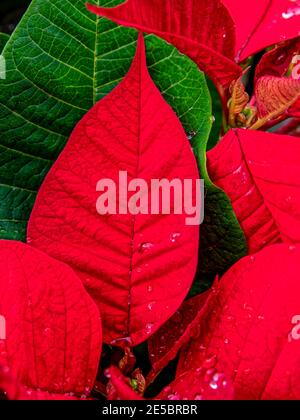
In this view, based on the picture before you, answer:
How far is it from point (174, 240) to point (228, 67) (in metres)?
0.12

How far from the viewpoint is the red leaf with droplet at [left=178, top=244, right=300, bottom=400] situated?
1.06 feet

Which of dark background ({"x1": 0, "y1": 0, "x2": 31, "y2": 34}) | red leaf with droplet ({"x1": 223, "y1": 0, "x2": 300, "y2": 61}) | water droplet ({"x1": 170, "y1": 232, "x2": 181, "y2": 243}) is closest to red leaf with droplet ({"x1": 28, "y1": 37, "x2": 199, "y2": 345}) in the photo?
water droplet ({"x1": 170, "y1": 232, "x2": 181, "y2": 243})

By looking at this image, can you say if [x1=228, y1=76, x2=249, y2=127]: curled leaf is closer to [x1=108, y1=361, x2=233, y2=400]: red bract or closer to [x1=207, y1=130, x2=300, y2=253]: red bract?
[x1=207, y1=130, x2=300, y2=253]: red bract

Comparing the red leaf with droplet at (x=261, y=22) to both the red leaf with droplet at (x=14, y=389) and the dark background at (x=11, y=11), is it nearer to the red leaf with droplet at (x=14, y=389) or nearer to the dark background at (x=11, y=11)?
the red leaf with droplet at (x=14, y=389)

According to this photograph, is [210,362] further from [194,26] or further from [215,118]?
[215,118]

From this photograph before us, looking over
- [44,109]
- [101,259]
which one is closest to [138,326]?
[101,259]

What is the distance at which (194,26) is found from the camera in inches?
14.3

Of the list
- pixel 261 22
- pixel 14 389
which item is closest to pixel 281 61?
pixel 261 22

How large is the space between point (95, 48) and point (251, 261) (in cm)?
18
